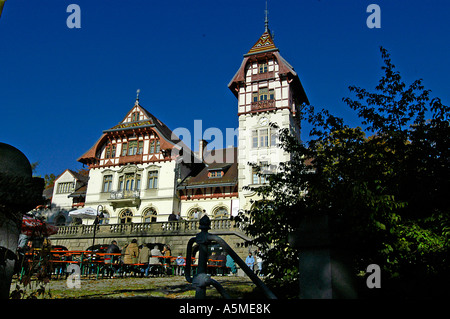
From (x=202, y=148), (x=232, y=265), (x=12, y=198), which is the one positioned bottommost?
(x=12, y=198)

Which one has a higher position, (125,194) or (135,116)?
(135,116)

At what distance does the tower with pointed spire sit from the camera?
3097 cm

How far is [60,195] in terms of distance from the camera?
38375mm

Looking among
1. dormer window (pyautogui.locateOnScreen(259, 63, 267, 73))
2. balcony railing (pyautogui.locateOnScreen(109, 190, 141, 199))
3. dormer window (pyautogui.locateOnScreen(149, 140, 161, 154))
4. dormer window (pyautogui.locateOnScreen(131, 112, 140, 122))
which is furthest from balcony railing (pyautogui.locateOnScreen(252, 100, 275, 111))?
balcony railing (pyautogui.locateOnScreen(109, 190, 141, 199))

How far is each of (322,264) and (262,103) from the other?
98.8 feet

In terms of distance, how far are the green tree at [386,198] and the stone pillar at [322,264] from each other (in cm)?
137

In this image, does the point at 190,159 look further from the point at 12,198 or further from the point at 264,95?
the point at 12,198

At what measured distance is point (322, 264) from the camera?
2844 mm

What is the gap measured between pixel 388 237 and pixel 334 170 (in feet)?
5.01

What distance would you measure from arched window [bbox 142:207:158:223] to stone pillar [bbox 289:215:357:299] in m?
31.1

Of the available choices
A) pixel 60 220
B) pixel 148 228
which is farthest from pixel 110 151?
pixel 148 228

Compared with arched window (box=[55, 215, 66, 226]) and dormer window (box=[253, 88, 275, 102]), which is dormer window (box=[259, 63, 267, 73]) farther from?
arched window (box=[55, 215, 66, 226])
